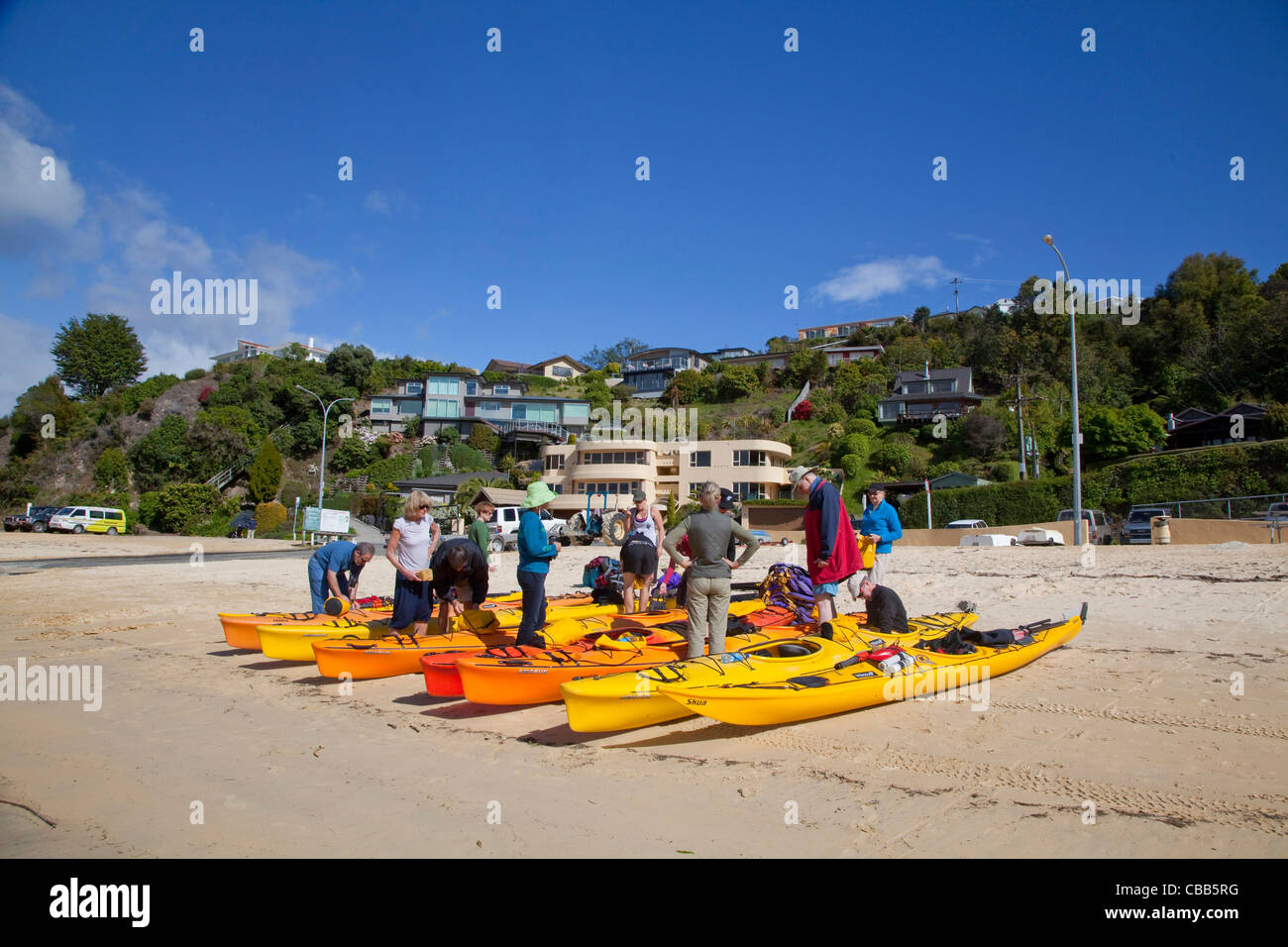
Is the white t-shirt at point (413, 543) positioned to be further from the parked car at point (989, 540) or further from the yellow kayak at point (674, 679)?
the parked car at point (989, 540)

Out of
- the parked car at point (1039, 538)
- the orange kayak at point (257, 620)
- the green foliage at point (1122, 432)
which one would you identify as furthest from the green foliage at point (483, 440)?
the orange kayak at point (257, 620)

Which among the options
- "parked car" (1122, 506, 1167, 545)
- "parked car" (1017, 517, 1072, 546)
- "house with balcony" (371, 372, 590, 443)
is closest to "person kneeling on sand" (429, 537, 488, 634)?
"parked car" (1017, 517, 1072, 546)

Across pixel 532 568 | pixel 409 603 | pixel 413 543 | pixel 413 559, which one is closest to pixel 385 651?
pixel 409 603

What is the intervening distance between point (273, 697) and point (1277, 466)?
35.4 meters

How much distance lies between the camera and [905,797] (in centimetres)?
454

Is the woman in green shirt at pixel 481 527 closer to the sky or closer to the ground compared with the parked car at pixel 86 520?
closer to the sky

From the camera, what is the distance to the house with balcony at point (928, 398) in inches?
2117

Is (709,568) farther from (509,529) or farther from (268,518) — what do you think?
(268,518)

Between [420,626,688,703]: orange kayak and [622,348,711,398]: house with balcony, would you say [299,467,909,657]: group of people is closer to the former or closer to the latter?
[420,626,688,703]: orange kayak

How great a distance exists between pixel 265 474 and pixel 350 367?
1917cm

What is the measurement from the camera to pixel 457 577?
26.4 feet

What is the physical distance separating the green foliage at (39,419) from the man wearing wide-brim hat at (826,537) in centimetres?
7678
